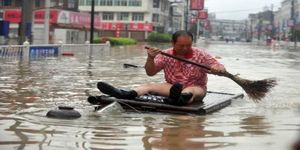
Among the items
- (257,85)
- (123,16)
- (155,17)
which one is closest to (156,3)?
(155,17)

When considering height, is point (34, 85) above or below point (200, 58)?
below

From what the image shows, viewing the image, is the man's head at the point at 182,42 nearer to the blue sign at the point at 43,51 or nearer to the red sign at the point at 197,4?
the blue sign at the point at 43,51

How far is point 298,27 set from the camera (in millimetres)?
89875

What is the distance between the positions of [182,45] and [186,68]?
0.43 m

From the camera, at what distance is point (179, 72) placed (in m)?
7.89

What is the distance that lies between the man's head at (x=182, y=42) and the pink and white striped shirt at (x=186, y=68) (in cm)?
11

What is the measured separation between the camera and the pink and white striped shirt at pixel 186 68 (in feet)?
25.5

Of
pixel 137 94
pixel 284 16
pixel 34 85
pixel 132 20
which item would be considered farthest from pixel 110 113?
pixel 284 16

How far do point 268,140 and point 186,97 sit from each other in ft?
6.14

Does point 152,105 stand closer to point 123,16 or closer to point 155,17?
point 123,16

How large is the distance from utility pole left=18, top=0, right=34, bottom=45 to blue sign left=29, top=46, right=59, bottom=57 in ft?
19.8

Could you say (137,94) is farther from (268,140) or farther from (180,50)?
(268,140)

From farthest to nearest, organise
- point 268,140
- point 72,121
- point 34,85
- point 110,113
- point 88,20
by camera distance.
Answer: point 88,20 → point 34,85 → point 110,113 → point 72,121 → point 268,140

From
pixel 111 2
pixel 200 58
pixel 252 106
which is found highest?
pixel 111 2
